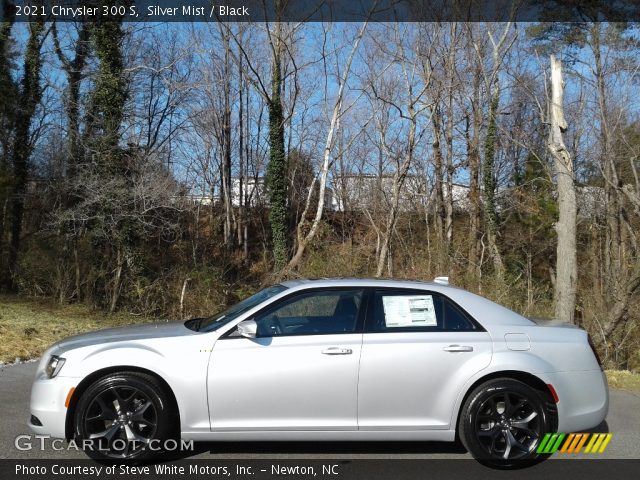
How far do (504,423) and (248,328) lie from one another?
220 cm

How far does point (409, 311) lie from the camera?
520 cm

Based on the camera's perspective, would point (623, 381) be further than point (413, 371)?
Yes

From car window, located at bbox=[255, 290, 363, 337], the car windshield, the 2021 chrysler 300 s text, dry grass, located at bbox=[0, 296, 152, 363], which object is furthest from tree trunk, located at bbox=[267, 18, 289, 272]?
the 2021 chrysler 300 s text

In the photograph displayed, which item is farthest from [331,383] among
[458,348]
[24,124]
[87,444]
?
[24,124]

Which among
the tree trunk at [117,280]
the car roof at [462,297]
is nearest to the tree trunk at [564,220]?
the car roof at [462,297]

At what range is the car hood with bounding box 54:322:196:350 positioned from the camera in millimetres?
4984

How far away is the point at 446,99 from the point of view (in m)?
25.5

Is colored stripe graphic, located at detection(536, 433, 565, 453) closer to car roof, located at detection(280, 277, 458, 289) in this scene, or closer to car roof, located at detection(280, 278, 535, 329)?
car roof, located at detection(280, 278, 535, 329)

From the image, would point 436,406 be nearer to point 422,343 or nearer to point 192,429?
point 422,343

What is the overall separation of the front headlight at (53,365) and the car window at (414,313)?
249 centimetres

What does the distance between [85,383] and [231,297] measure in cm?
1347

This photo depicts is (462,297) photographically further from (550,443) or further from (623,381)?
(623,381)

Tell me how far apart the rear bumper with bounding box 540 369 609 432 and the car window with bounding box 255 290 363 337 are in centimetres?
165

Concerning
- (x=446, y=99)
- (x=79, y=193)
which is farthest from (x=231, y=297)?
(x=446, y=99)
